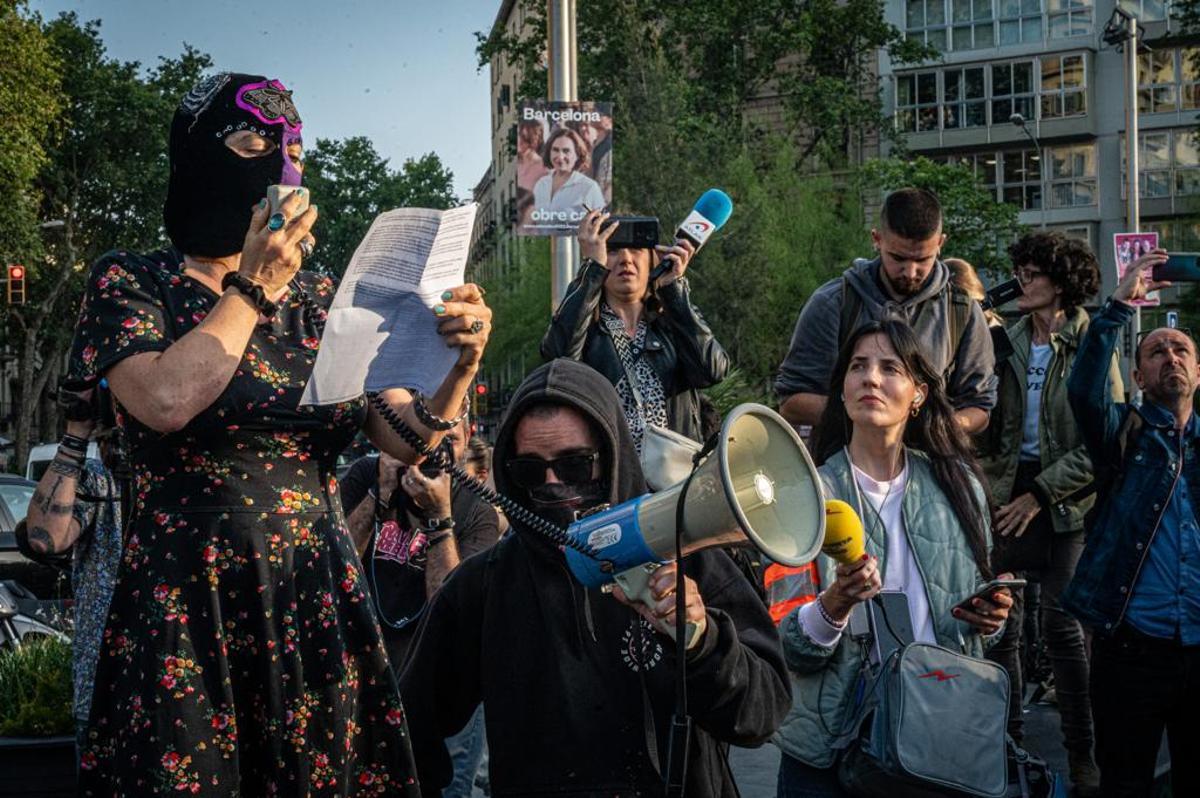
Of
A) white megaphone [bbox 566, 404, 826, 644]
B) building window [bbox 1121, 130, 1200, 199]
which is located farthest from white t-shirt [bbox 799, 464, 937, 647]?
building window [bbox 1121, 130, 1200, 199]

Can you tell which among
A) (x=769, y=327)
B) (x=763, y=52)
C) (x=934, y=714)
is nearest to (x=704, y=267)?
(x=769, y=327)

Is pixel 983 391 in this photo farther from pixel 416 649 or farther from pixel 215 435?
pixel 215 435

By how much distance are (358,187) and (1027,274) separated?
66.3 m

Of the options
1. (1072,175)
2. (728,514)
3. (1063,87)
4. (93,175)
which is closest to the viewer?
(728,514)

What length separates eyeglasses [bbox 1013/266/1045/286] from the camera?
6812 mm

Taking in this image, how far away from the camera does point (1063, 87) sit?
50469mm

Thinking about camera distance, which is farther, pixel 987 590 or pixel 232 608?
pixel 987 590

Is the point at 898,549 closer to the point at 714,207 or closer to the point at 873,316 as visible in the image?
the point at 873,316

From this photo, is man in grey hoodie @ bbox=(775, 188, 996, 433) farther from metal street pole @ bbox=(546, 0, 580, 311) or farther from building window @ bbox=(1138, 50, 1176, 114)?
building window @ bbox=(1138, 50, 1176, 114)

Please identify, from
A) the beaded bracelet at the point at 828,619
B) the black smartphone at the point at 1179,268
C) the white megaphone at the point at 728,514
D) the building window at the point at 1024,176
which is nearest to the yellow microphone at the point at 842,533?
the white megaphone at the point at 728,514

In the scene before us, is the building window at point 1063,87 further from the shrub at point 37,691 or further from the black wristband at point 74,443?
the black wristband at point 74,443

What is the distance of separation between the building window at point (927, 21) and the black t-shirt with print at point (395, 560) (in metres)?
48.1

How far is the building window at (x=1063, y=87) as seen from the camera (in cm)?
5006

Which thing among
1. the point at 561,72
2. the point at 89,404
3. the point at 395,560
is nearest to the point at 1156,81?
the point at 561,72
